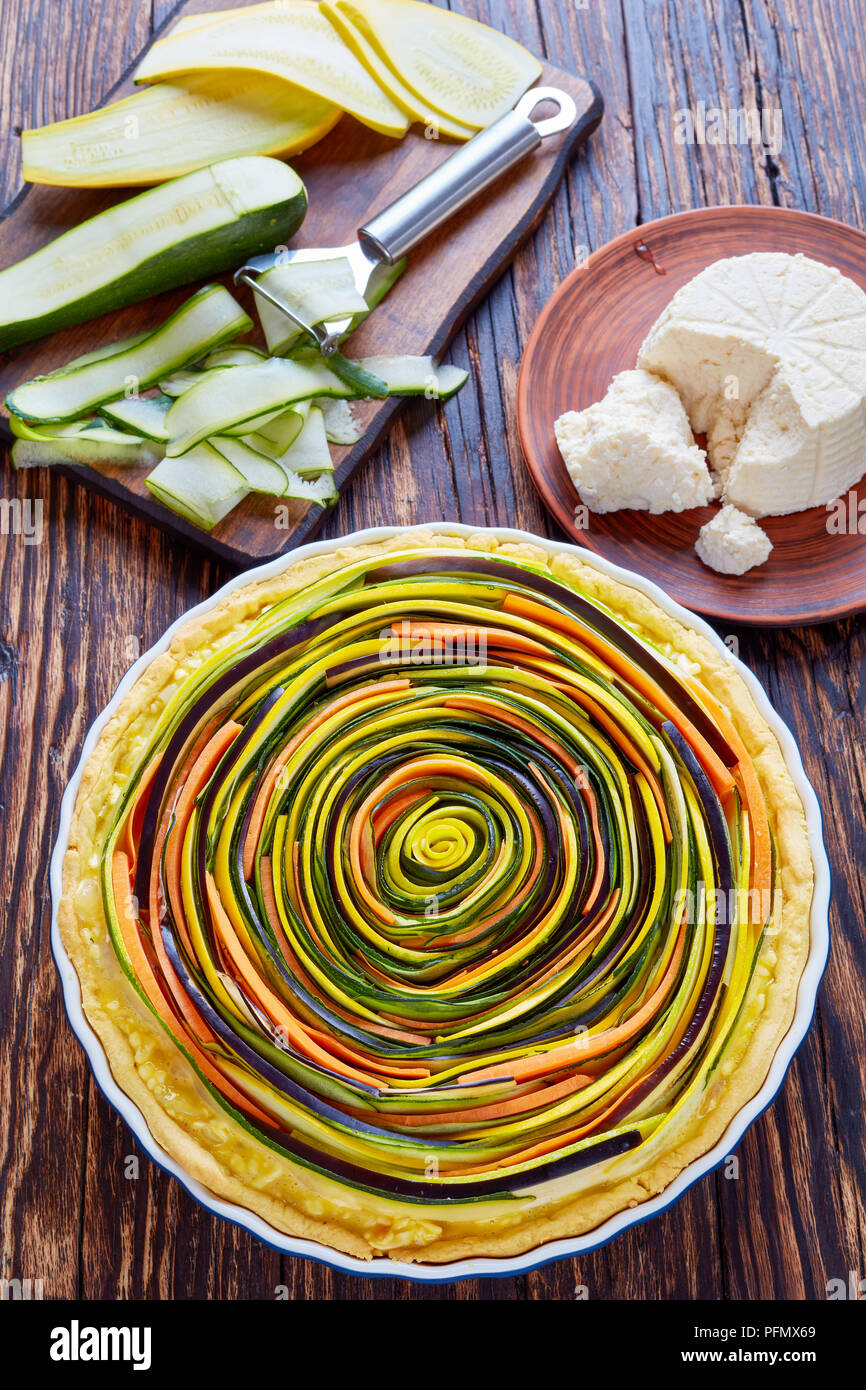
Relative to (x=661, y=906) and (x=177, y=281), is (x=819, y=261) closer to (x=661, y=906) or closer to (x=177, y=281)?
(x=177, y=281)

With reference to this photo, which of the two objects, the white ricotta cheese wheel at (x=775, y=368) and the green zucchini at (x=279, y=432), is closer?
the white ricotta cheese wheel at (x=775, y=368)

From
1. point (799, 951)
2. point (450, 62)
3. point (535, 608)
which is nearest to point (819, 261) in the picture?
point (450, 62)

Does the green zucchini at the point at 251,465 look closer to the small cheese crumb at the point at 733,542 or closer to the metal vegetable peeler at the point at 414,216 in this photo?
the metal vegetable peeler at the point at 414,216

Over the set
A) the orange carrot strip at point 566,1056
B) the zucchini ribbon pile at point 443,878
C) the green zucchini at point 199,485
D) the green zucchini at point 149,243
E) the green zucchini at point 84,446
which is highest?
the green zucchini at point 149,243

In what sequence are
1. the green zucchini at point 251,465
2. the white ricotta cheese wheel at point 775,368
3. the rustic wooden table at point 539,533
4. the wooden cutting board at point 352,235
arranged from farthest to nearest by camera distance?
the wooden cutting board at point 352,235
the green zucchini at point 251,465
the white ricotta cheese wheel at point 775,368
the rustic wooden table at point 539,533

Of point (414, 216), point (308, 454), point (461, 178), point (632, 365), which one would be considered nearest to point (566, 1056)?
point (308, 454)

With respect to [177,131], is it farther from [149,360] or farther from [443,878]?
[443,878]

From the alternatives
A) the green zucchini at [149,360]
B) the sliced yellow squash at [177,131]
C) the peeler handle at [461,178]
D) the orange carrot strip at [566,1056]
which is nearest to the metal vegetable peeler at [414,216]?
the peeler handle at [461,178]
